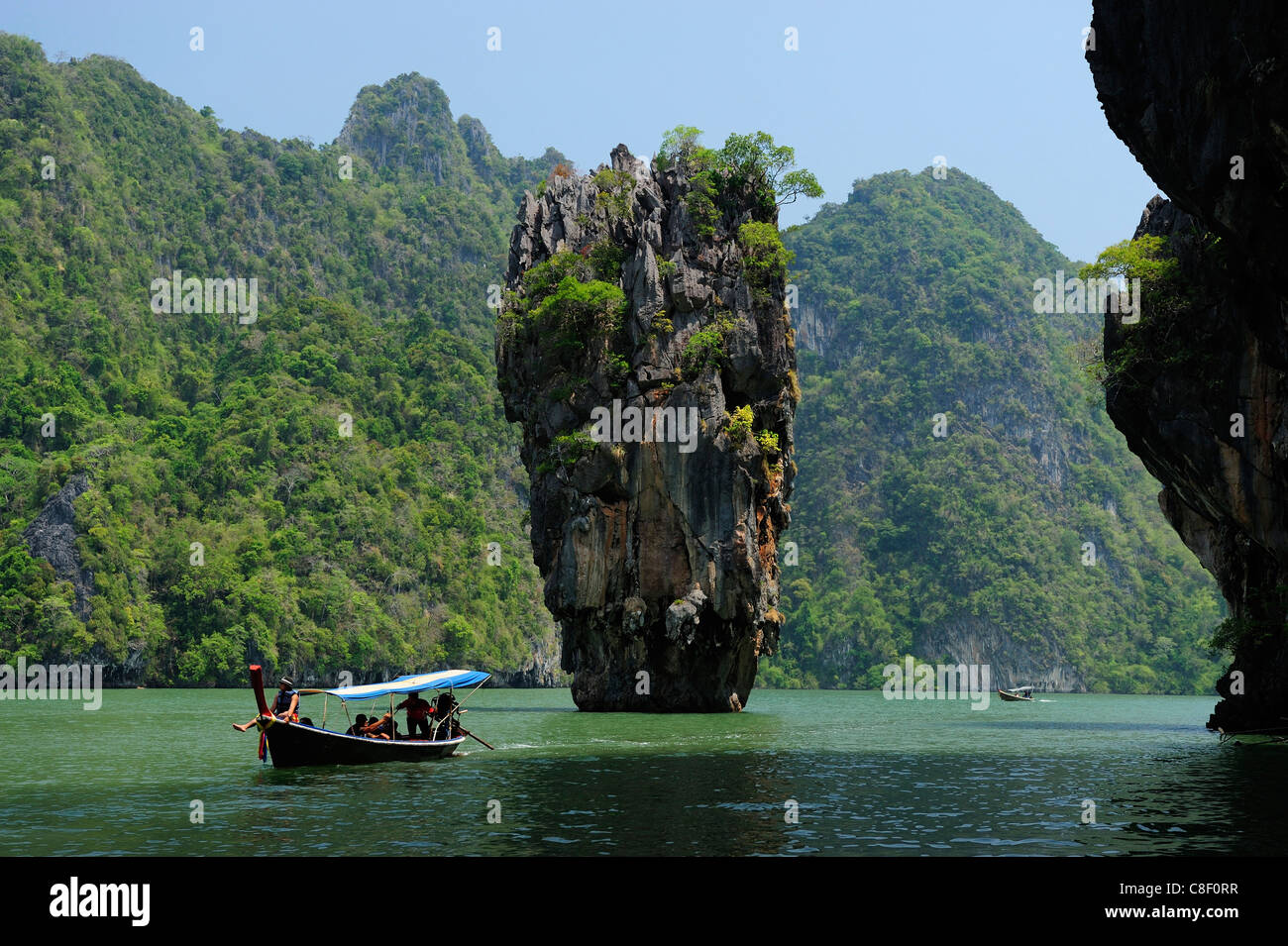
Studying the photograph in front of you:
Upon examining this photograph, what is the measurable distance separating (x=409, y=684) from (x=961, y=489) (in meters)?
126

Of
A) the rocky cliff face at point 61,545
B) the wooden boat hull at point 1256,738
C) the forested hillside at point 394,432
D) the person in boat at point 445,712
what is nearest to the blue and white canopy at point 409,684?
the person in boat at point 445,712

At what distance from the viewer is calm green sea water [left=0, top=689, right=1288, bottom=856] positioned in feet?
50.4

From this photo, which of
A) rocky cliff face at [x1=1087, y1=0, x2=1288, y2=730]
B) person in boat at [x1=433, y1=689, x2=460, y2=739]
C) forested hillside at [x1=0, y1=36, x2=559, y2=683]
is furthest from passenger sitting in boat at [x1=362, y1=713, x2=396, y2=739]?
forested hillside at [x1=0, y1=36, x2=559, y2=683]

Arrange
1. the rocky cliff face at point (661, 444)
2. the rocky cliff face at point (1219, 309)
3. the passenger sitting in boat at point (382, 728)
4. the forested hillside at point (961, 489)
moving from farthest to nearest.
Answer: the forested hillside at point (961, 489)
the rocky cliff face at point (661, 444)
the passenger sitting in boat at point (382, 728)
the rocky cliff face at point (1219, 309)

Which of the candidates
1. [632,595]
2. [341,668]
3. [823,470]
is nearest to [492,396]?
[341,668]

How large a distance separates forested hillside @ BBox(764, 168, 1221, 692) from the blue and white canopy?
98540mm

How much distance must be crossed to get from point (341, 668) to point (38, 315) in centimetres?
4760

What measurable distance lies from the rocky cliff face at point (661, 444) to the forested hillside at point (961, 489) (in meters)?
79.2

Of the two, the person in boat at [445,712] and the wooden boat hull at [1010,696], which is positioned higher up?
the person in boat at [445,712]

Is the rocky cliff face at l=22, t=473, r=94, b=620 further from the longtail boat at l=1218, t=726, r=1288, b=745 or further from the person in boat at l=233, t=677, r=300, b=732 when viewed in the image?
the longtail boat at l=1218, t=726, r=1288, b=745

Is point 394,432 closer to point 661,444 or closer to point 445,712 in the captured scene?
point 661,444

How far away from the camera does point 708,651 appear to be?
46594 millimetres

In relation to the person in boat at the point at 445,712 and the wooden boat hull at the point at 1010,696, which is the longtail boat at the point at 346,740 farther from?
the wooden boat hull at the point at 1010,696

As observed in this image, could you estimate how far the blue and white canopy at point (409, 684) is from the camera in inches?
981
